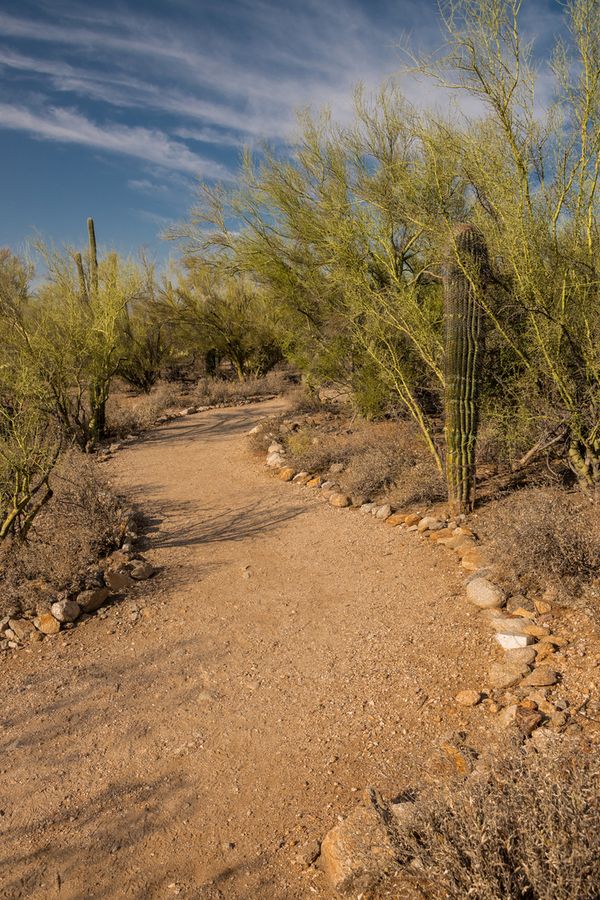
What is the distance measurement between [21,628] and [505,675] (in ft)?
11.9

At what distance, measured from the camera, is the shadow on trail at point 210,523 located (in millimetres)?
6742

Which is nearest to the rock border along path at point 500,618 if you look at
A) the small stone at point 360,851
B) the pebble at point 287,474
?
the small stone at point 360,851

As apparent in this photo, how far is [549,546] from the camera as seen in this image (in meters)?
4.74

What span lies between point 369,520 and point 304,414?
5943 mm

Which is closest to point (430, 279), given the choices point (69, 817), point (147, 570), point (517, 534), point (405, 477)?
point (405, 477)

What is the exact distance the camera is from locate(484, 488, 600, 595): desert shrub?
462 centimetres

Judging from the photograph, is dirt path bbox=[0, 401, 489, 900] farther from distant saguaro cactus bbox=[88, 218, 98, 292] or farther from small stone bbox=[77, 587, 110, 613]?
distant saguaro cactus bbox=[88, 218, 98, 292]

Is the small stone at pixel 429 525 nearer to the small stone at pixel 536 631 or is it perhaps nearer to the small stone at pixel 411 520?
the small stone at pixel 411 520

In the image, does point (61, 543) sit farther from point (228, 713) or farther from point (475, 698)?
point (475, 698)

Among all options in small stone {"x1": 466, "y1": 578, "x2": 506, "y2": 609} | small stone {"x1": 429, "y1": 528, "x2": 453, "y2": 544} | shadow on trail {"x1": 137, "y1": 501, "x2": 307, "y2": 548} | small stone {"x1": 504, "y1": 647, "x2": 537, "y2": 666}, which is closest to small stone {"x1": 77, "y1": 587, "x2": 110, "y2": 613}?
shadow on trail {"x1": 137, "y1": 501, "x2": 307, "y2": 548}

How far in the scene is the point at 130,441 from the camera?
1224cm

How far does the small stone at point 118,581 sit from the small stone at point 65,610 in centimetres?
44

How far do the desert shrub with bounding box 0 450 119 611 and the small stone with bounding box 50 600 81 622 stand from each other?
0.15 metres

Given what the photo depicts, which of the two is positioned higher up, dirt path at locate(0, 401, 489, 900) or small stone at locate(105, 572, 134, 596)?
small stone at locate(105, 572, 134, 596)
